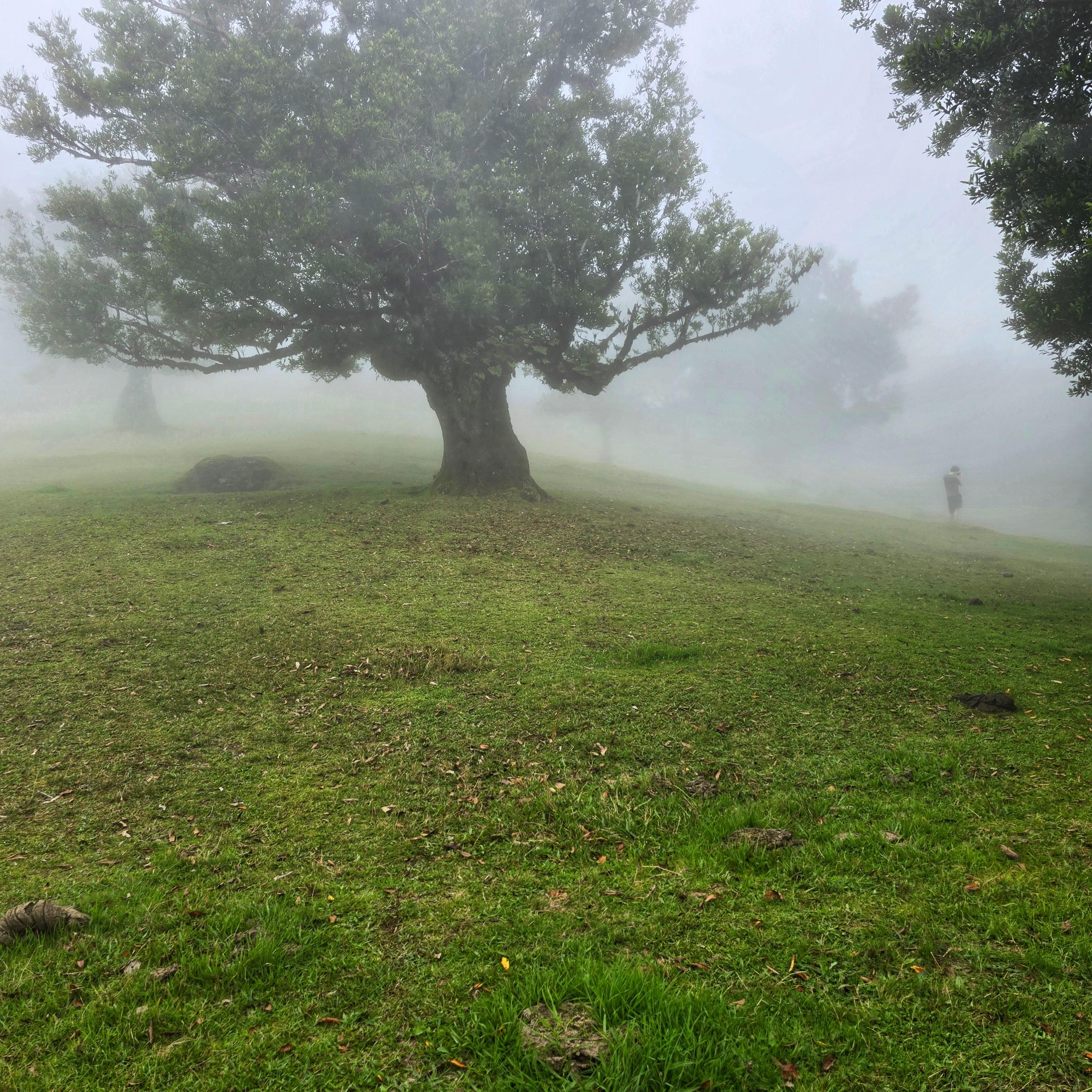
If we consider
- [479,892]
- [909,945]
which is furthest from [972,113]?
[479,892]

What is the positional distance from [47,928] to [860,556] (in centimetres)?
1801

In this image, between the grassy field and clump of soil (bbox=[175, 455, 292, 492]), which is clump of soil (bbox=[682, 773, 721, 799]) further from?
clump of soil (bbox=[175, 455, 292, 492])

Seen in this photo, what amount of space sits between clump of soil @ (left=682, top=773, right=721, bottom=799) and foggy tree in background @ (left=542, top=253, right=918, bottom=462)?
189 ft

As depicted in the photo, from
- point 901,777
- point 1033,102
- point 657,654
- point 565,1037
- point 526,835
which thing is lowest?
point 526,835

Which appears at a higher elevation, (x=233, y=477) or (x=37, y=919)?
(x=233, y=477)

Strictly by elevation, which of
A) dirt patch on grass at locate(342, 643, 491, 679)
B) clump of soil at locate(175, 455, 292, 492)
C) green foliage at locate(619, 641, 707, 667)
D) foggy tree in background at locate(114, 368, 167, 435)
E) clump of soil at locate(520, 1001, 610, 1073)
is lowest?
clump of soil at locate(520, 1001, 610, 1073)

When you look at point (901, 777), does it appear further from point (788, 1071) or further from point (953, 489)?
point (953, 489)

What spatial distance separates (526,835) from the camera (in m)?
4.80

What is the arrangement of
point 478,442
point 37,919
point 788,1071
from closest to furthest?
point 788,1071 → point 37,919 → point 478,442

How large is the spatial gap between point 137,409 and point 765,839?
157ft

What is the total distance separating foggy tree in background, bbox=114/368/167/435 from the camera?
41625 millimetres

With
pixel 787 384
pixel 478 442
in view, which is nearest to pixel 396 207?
pixel 478 442

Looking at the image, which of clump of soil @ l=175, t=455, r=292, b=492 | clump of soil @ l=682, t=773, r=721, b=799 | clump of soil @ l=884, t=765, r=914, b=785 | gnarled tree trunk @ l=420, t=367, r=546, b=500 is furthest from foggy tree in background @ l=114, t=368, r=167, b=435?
clump of soil @ l=884, t=765, r=914, b=785

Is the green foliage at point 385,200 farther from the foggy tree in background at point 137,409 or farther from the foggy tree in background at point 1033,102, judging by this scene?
the foggy tree in background at point 137,409
